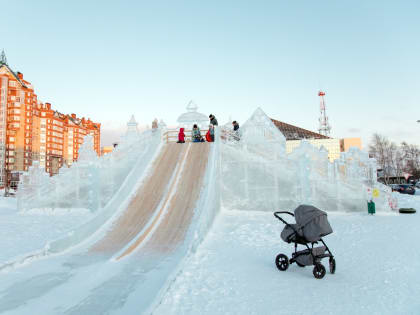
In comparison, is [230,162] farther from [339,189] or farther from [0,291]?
[0,291]

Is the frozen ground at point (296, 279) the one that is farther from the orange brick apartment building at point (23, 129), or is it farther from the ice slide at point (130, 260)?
the orange brick apartment building at point (23, 129)

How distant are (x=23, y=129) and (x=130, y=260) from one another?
88.2 m

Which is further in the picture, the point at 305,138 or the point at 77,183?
the point at 305,138

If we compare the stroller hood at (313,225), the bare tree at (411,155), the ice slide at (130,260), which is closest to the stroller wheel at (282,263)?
the stroller hood at (313,225)

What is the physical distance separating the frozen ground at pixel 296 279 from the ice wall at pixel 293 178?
3936mm

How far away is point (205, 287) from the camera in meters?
5.60

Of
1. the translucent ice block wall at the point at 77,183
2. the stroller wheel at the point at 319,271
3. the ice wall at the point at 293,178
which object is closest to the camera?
the stroller wheel at the point at 319,271

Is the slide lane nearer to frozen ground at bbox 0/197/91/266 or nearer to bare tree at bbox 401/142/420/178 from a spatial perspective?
frozen ground at bbox 0/197/91/266

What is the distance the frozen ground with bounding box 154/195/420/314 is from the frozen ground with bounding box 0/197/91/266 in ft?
15.8

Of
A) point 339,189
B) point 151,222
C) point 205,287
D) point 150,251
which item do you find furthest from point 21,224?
point 339,189

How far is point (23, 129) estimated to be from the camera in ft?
263

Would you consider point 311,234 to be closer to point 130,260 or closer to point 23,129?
point 130,260

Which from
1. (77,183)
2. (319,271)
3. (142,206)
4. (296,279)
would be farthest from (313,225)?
(77,183)

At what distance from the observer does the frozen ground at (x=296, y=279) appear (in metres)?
4.65
